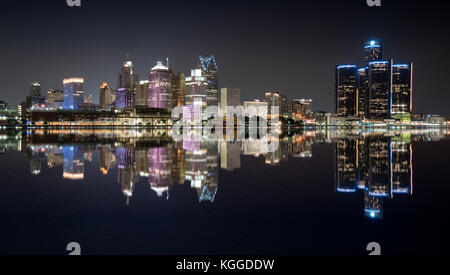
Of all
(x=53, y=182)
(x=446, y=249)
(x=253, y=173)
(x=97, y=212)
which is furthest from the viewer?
(x=253, y=173)

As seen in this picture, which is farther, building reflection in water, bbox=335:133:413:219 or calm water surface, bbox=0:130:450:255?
building reflection in water, bbox=335:133:413:219

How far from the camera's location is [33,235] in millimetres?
9922

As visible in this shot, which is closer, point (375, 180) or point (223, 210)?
point (223, 210)

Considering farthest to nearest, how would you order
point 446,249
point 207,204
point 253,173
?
point 253,173, point 207,204, point 446,249

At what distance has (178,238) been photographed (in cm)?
957

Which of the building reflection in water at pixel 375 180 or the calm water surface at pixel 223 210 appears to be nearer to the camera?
the calm water surface at pixel 223 210

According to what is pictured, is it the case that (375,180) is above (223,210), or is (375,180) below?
above

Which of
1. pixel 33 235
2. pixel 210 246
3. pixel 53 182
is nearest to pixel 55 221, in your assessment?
pixel 33 235

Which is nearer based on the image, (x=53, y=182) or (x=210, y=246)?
(x=210, y=246)

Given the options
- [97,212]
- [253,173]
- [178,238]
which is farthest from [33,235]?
[253,173]
